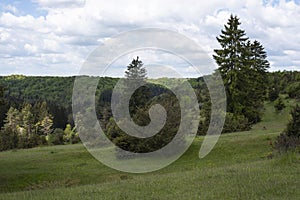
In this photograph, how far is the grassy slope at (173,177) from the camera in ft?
37.3

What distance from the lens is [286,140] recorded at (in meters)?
23.4

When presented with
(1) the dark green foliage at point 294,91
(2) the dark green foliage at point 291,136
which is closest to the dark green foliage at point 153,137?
(2) the dark green foliage at point 291,136

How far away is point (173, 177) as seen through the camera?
51.0ft

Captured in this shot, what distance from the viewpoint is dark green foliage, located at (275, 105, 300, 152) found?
873 inches

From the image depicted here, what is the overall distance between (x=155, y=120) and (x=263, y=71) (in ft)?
135

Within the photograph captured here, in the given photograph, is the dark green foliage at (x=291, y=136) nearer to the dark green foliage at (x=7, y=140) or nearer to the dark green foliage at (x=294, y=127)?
the dark green foliage at (x=294, y=127)

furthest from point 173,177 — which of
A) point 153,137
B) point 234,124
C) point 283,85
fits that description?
point 283,85

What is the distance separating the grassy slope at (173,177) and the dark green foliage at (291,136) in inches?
81.5

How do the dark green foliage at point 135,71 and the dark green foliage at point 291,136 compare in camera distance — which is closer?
the dark green foliage at point 291,136

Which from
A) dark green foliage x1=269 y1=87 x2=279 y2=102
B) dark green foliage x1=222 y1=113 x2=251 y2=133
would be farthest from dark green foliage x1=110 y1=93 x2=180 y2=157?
dark green foliage x1=269 y1=87 x2=279 y2=102

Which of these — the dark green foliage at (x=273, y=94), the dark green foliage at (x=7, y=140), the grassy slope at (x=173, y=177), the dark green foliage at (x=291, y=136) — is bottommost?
the dark green foliage at (x=7, y=140)

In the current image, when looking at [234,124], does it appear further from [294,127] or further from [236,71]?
[294,127]

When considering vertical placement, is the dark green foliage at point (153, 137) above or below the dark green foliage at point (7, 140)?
above

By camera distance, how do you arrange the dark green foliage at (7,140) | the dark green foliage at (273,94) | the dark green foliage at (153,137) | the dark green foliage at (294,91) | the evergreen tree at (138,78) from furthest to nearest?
1. the dark green foliage at (273,94)
2. the dark green foliage at (294,91)
3. the dark green foliage at (7,140)
4. the evergreen tree at (138,78)
5. the dark green foliage at (153,137)
